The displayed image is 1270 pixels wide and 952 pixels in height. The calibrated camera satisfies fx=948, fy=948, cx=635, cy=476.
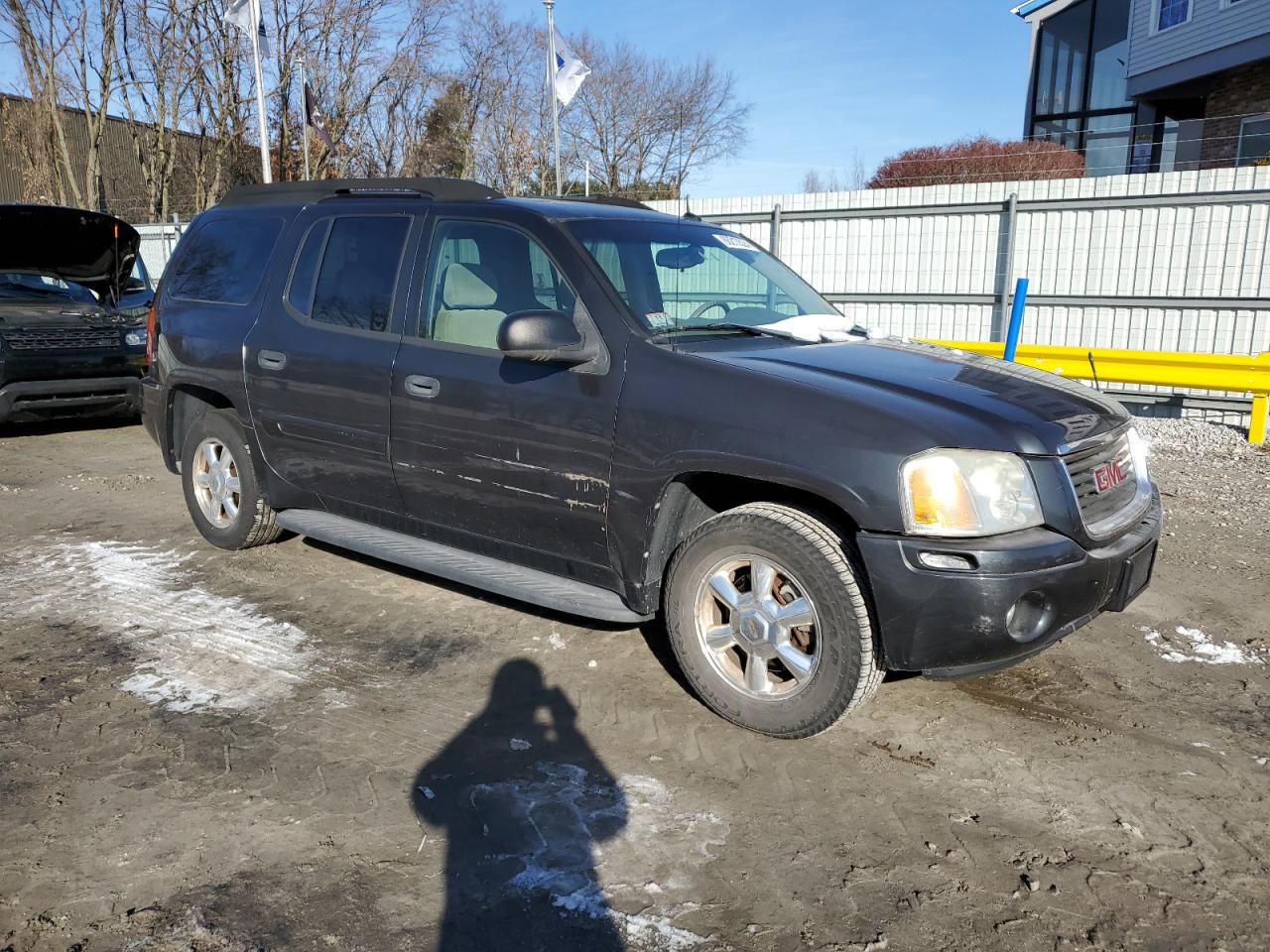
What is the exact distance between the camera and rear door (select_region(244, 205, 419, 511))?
4336mm

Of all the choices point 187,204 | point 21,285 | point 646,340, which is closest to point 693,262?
point 646,340

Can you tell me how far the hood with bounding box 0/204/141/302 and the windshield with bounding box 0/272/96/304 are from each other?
0.19 ft

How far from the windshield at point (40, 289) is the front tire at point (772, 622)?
8.10m

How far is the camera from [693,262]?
14.3 ft

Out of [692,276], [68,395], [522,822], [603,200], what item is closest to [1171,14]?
[603,200]

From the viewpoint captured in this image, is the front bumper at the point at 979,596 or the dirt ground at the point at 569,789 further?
the front bumper at the point at 979,596

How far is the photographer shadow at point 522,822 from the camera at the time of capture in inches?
95.4

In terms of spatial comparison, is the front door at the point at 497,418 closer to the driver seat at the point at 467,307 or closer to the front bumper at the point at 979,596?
the driver seat at the point at 467,307

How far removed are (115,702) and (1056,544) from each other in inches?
137

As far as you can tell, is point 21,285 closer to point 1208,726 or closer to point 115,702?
point 115,702

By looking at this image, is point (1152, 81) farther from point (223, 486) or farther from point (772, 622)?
point (772, 622)

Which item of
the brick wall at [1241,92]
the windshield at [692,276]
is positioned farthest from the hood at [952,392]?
the brick wall at [1241,92]

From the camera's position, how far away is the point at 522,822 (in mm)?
2873

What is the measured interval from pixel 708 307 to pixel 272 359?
7.40ft
